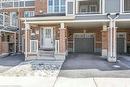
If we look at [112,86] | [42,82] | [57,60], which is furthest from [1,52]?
[112,86]

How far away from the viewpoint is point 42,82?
10.8 m

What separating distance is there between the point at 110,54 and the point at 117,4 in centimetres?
455

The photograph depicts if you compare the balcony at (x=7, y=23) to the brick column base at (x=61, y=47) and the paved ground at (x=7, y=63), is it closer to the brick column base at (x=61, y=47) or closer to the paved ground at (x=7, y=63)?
the paved ground at (x=7, y=63)

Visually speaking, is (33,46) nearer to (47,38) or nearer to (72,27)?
(47,38)

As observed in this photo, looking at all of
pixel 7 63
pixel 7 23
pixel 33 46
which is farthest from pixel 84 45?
pixel 7 63

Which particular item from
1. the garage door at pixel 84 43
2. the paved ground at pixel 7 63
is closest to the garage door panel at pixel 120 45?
the garage door at pixel 84 43

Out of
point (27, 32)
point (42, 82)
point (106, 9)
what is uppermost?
point (106, 9)

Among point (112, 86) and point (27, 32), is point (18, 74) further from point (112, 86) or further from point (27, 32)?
point (27, 32)

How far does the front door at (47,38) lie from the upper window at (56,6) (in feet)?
7.93

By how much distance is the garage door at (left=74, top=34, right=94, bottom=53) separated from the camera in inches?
Result: 1013

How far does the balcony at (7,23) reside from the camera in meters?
24.1

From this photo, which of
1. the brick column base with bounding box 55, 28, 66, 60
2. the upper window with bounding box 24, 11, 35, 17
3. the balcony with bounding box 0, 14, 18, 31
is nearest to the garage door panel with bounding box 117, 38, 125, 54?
the brick column base with bounding box 55, 28, 66, 60

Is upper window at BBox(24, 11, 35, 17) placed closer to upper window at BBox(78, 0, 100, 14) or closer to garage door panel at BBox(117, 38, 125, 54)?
upper window at BBox(78, 0, 100, 14)

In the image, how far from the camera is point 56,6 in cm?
2419
